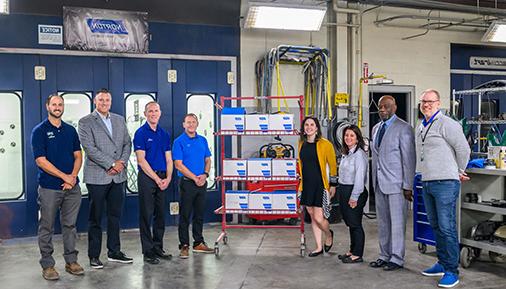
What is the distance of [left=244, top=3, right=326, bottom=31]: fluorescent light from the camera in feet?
22.1

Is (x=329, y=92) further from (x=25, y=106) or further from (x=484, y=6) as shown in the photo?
(x=25, y=106)

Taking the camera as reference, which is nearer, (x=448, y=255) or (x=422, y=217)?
A: (x=448, y=255)

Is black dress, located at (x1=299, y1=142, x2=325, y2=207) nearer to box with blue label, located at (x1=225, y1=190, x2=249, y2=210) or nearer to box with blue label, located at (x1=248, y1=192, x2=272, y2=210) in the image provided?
box with blue label, located at (x1=248, y1=192, x2=272, y2=210)

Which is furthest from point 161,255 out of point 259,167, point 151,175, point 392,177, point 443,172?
point 443,172

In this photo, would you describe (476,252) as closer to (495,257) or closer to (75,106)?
(495,257)

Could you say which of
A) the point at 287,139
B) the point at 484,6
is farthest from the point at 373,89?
the point at 484,6

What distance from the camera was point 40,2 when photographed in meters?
6.66

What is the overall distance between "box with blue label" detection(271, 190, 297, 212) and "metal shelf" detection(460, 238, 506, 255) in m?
1.80

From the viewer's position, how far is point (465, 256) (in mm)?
5102

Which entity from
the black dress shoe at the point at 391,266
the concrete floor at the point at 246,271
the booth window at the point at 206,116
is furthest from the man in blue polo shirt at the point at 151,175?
the black dress shoe at the point at 391,266

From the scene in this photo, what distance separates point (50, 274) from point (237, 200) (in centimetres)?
215

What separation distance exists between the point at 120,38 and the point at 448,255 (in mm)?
4973

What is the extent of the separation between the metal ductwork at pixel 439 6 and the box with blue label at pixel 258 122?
10.1 ft

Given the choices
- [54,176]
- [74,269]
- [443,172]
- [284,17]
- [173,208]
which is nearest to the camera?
[443,172]
